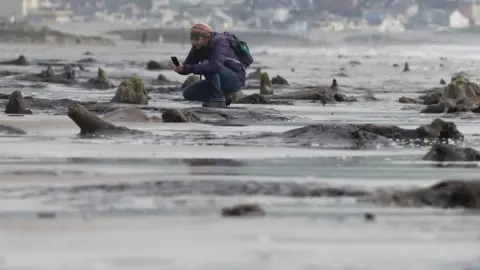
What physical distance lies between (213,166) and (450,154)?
187 cm

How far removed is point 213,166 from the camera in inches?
494

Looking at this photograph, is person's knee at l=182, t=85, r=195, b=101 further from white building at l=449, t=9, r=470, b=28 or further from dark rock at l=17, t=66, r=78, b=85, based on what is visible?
white building at l=449, t=9, r=470, b=28

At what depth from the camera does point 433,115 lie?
69.4 ft

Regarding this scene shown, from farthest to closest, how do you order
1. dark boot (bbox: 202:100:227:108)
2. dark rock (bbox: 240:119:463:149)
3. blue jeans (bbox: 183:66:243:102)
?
1. dark boot (bbox: 202:100:227:108)
2. blue jeans (bbox: 183:66:243:102)
3. dark rock (bbox: 240:119:463:149)

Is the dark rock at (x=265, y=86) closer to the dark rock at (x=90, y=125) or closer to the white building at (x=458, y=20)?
the dark rock at (x=90, y=125)

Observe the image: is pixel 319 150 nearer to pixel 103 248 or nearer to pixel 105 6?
pixel 103 248

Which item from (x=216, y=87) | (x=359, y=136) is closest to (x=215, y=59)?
(x=216, y=87)

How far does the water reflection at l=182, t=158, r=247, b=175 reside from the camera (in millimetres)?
12047

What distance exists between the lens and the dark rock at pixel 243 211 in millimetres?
9555

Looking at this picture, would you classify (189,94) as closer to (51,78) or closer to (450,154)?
(450,154)

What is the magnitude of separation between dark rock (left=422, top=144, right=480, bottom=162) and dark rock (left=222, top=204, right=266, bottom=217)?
350 cm

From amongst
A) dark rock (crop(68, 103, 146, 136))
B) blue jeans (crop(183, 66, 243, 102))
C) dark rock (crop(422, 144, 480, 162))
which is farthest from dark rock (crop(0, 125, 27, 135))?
dark rock (crop(422, 144, 480, 162))

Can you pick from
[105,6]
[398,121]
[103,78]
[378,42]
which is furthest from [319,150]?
[105,6]

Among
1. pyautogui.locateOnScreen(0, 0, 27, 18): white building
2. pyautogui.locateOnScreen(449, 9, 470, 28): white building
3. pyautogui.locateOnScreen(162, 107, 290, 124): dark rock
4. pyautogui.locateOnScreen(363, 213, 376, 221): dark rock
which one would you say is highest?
pyautogui.locateOnScreen(363, 213, 376, 221): dark rock
